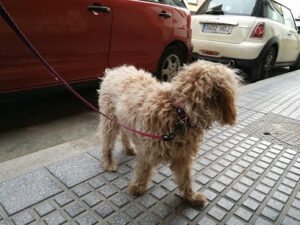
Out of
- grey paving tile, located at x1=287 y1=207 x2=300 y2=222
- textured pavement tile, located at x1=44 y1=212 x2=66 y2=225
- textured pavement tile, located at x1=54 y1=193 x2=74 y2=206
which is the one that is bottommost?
textured pavement tile, located at x1=44 y1=212 x2=66 y2=225

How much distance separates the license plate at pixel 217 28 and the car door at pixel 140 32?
2.38 metres

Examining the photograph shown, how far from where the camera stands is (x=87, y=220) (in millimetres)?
2033

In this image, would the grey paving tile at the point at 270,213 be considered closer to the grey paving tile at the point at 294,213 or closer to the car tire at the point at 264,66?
the grey paving tile at the point at 294,213

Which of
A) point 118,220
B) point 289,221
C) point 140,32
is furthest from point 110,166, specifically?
point 140,32

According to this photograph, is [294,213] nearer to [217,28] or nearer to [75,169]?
[75,169]

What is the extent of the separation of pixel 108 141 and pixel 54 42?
5.27 feet

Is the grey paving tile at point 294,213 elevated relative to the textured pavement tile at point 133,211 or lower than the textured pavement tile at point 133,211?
elevated

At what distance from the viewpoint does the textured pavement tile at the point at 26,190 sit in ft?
6.99

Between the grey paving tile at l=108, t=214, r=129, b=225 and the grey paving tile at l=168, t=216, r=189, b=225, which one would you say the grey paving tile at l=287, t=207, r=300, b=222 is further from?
the grey paving tile at l=108, t=214, r=129, b=225

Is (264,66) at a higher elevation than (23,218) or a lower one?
higher

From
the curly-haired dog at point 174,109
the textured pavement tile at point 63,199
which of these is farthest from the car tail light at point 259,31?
the textured pavement tile at point 63,199

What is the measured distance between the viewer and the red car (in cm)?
300

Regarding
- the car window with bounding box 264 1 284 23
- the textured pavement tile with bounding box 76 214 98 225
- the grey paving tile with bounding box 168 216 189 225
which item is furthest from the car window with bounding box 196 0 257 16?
the textured pavement tile with bounding box 76 214 98 225

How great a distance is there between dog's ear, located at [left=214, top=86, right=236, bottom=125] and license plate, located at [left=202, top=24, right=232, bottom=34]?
5.36 metres
